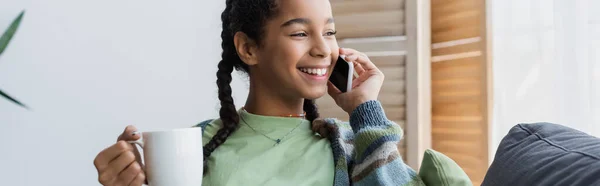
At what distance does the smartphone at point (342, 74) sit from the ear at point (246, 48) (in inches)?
5.8

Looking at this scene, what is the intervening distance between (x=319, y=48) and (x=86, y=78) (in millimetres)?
1117

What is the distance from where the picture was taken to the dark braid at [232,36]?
1033mm

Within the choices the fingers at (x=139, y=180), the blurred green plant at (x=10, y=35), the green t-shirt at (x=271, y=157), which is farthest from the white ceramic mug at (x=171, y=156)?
the blurred green plant at (x=10, y=35)

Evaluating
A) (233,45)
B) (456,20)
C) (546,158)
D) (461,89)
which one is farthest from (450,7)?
(546,158)

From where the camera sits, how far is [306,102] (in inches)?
45.7

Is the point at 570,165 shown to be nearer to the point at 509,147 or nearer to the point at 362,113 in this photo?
the point at 509,147

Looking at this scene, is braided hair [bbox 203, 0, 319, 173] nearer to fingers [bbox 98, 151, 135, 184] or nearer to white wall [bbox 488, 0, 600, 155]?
fingers [bbox 98, 151, 135, 184]

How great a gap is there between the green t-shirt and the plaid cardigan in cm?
3

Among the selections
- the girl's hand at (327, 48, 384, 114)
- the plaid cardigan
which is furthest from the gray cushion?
the girl's hand at (327, 48, 384, 114)

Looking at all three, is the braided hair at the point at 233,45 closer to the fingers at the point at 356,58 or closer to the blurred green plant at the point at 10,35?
the fingers at the point at 356,58

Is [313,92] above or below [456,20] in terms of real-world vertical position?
below

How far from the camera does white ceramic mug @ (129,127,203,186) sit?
0.78 metres

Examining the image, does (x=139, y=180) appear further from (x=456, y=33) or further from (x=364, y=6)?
(x=456, y=33)

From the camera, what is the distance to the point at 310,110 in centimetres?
115
